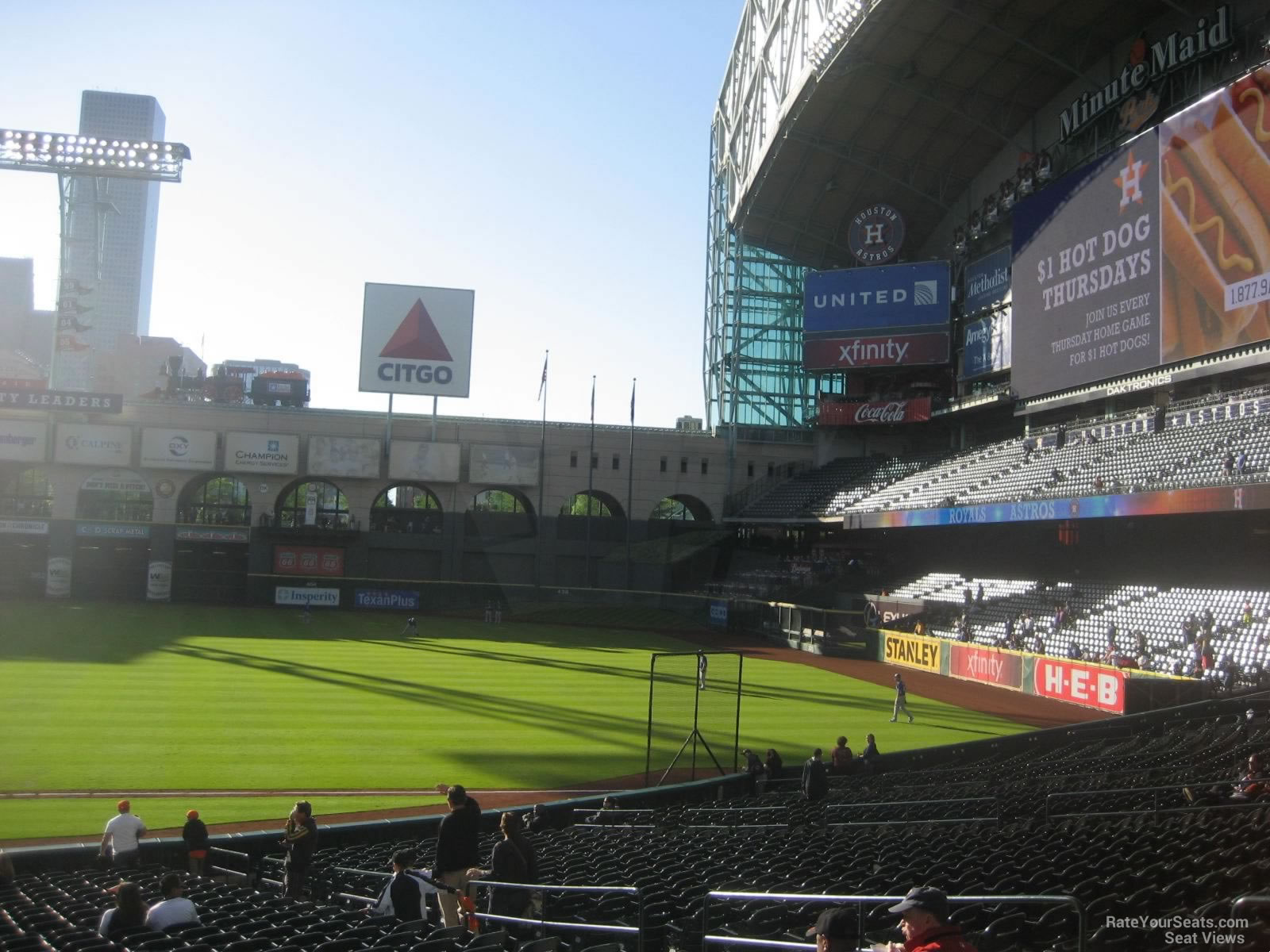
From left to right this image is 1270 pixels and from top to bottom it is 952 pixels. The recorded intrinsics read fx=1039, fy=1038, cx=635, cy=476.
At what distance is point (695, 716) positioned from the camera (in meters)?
19.9

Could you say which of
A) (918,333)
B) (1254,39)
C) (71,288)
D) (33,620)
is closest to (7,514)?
(71,288)

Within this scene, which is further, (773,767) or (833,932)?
(773,767)

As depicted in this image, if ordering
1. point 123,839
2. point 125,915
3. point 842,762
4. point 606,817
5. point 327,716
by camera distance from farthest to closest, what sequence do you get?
1. point 327,716
2. point 842,762
3. point 606,817
4. point 123,839
5. point 125,915

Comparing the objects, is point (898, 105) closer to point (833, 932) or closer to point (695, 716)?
point (695, 716)

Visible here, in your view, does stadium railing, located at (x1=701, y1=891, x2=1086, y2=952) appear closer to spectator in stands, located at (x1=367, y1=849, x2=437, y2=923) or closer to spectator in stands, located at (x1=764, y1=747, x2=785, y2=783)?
spectator in stands, located at (x1=367, y1=849, x2=437, y2=923)

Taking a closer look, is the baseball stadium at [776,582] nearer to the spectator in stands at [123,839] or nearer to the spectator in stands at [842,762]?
the spectator in stands at [123,839]

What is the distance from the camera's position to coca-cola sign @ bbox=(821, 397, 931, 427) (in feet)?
189

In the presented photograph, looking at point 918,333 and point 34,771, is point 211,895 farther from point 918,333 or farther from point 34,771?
point 918,333

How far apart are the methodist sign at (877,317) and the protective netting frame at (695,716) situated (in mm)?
26039

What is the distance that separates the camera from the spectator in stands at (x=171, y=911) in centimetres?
809

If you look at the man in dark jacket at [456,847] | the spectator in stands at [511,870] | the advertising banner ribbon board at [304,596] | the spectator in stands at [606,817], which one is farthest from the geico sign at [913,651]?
the spectator in stands at [511,870]

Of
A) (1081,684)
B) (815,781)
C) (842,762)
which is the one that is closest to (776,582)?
Answer: (1081,684)

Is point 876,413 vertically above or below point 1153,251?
below

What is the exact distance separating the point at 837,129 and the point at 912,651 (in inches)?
1100
